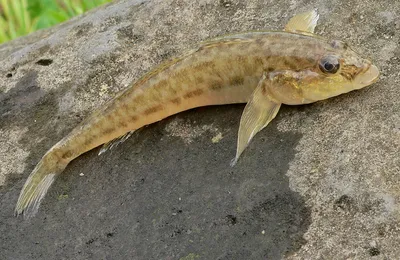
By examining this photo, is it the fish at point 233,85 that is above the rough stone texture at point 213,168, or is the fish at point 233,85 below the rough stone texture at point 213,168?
above

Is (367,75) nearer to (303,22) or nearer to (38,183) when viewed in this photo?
(303,22)

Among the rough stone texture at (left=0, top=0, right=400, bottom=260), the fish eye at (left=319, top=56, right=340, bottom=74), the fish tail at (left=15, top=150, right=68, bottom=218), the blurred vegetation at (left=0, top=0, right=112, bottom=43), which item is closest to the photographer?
the rough stone texture at (left=0, top=0, right=400, bottom=260)

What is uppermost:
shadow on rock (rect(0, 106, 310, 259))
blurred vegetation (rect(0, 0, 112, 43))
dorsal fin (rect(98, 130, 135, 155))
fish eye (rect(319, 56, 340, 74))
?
fish eye (rect(319, 56, 340, 74))

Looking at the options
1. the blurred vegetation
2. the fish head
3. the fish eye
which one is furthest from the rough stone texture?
the blurred vegetation

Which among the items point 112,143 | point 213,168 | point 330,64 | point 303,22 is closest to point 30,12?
point 112,143

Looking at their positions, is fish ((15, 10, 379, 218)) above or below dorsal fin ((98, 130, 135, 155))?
above

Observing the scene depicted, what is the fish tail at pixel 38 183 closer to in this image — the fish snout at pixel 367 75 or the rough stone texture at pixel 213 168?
the rough stone texture at pixel 213 168

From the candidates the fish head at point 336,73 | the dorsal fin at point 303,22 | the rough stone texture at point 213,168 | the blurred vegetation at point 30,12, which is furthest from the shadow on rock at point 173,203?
the blurred vegetation at point 30,12

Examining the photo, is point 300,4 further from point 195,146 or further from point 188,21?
point 195,146

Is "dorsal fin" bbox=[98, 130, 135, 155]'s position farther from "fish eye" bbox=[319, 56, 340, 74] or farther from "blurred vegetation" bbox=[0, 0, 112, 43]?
"blurred vegetation" bbox=[0, 0, 112, 43]

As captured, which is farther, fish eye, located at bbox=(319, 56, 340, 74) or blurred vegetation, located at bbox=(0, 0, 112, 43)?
blurred vegetation, located at bbox=(0, 0, 112, 43)
